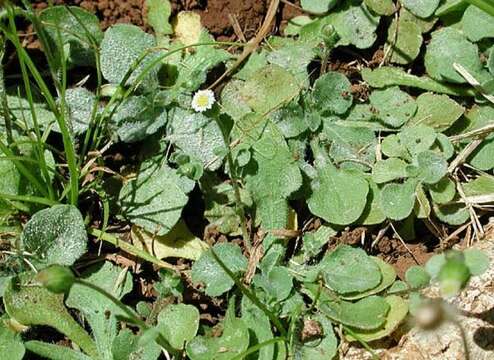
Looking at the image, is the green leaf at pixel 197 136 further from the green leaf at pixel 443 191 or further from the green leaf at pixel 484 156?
the green leaf at pixel 484 156

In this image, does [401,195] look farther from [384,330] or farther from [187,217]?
[187,217]

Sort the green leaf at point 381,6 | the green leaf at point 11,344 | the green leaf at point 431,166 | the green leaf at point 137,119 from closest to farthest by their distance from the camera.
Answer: the green leaf at point 11,344, the green leaf at point 431,166, the green leaf at point 137,119, the green leaf at point 381,6

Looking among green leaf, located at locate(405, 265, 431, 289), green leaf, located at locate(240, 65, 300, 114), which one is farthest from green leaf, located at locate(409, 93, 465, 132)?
green leaf, located at locate(405, 265, 431, 289)

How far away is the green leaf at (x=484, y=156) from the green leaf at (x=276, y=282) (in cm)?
69

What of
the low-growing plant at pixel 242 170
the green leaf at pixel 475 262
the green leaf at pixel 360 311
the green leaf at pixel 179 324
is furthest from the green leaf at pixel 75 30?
Result: the green leaf at pixel 475 262

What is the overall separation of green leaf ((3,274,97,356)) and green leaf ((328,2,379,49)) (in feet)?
4.02

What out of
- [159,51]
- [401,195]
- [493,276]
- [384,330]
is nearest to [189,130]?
[159,51]

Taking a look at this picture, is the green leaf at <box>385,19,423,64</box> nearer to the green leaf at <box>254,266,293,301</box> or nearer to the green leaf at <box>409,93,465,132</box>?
the green leaf at <box>409,93,465,132</box>

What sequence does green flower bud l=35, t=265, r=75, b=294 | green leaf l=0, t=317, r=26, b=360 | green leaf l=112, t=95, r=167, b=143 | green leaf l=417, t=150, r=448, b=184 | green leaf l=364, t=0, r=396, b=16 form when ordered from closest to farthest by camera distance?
green flower bud l=35, t=265, r=75, b=294, green leaf l=0, t=317, r=26, b=360, green leaf l=417, t=150, r=448, b=184, green leaf l=112, t=95, r=167, b=143, green leaf l=364, t=0, r=396, b=16

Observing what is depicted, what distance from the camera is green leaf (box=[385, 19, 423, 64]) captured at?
267 centimetres

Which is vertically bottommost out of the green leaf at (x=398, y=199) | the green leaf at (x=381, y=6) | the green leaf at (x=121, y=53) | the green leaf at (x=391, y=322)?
the green leaf at (x=391, y=322)

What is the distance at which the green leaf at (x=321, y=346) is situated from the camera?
233 cm

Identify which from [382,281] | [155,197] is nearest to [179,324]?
[155,197]

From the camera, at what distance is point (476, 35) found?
257cm
